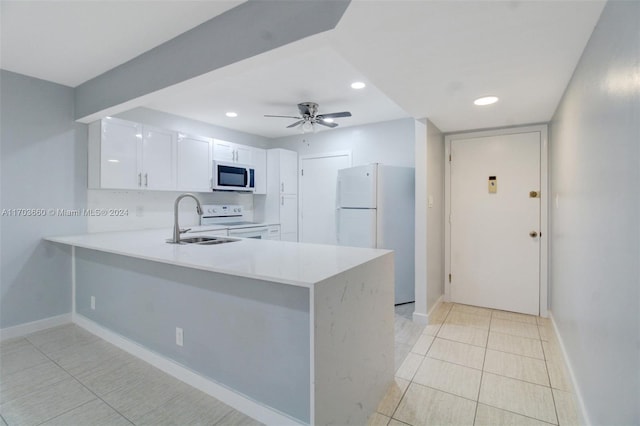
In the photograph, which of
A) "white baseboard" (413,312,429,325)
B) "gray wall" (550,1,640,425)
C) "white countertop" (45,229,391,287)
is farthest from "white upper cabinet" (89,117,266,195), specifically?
"gray wall" (550,1,640,425)

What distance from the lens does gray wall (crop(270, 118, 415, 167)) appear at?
4119 millimetres

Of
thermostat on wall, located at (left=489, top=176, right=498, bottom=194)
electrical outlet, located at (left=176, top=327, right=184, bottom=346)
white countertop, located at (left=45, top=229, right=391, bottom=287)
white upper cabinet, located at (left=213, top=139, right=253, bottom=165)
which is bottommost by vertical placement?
electrical outlet, located at (left=176, top=327, right=184, bottom=346)

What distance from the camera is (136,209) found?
3.66m

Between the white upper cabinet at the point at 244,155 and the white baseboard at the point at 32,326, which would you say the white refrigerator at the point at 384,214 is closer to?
the white upper cabinet at the point at 244,155

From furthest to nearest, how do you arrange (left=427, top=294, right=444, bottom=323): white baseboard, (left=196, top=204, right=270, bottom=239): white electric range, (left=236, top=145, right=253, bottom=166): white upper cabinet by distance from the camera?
(left=236, top=145, right=253, bottom=166): white upper cabinet
(left=196, top=204, right=270, bottom=239): white electric range
(left=427, top=294, right=444, bottom=323): white baseboard

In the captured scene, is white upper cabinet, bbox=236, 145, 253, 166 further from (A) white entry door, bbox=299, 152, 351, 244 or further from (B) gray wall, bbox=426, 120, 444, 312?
(B) gray wall, bbox=426, 120, 444, 312

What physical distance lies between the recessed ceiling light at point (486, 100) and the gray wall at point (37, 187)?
3823 mm

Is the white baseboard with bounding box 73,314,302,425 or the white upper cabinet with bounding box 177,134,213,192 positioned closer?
the white baseboard with bounding box 73,314,302,425

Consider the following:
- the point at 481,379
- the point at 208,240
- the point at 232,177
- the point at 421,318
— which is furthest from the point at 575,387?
the point at 232,177

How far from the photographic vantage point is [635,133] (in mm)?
1039

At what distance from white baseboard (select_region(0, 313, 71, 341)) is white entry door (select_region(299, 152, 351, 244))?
306 cm

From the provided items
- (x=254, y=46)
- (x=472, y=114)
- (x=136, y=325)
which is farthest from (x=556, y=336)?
(x=136, y=325)

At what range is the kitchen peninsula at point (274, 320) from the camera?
1.46m

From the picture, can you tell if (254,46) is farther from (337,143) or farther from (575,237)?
(337,143)
